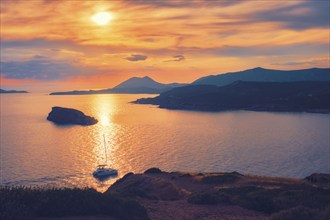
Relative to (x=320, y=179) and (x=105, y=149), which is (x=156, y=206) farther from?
Result: (x=105, y=149)

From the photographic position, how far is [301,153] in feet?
255

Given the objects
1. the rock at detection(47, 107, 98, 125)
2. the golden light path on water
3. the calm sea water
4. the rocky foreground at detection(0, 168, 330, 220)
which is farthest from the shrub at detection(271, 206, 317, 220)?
the rock at detection(47, 107, 98, 125)

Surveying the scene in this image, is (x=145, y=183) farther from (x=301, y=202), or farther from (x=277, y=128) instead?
(x=277, y=128)

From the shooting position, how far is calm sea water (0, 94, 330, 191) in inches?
2554

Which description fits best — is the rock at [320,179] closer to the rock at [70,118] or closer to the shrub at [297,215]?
the shrub at [297,215]

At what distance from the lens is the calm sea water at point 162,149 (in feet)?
213

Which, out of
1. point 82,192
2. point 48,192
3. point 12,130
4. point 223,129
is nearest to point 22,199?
point 48,192

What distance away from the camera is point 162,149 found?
8588 centimetres

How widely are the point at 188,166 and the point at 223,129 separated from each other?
181 ft

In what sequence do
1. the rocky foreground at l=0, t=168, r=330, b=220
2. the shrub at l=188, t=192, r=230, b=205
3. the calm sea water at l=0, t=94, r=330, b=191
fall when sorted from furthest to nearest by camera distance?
the calm sea water at l=0, t=94, r=330, b=191
the shrub at l=188, t=192, r=230, b=205
the rocky foreground at l=0, t=168, r=330, b=220

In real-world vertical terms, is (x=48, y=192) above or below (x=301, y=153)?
above

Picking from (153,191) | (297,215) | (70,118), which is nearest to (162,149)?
(153,191)

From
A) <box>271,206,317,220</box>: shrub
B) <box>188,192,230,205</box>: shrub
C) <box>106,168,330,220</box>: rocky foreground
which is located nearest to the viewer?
<box>271,206,317,220</box>: shrub

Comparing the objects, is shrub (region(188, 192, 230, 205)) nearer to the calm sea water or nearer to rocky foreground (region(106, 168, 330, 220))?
rocky foreground (region(106, 168, 330, 220))
